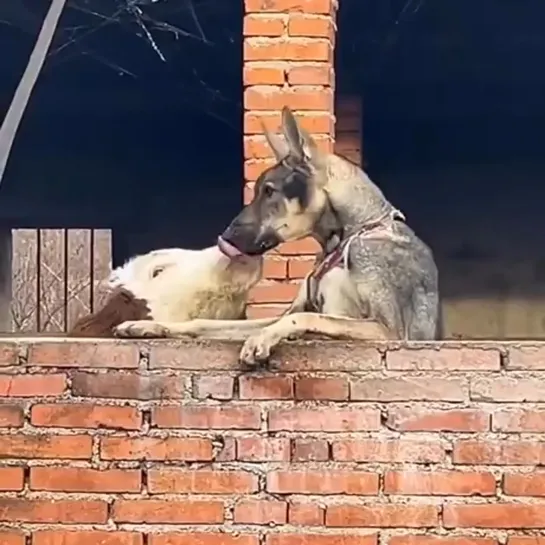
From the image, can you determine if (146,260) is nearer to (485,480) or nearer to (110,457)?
(110,457)

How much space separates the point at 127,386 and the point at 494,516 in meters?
0.97

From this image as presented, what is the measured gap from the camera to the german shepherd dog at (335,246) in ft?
10.2

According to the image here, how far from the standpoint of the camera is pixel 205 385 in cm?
296

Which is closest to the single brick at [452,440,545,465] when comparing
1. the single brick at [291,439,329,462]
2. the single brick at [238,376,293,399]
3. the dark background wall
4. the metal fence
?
the single brick at [291,439,329,462]

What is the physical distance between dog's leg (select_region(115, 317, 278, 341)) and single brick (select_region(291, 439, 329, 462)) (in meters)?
0.31

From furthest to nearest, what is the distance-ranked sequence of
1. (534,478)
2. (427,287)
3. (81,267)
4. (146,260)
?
(81,267)
(146,260)
(427,287)
(534,478)

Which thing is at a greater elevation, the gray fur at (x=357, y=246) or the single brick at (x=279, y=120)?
the single brick at (x=279, y=120)

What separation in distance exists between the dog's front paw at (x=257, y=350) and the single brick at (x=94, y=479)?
1.31 feet

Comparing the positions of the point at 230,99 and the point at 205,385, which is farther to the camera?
the point at 230,99

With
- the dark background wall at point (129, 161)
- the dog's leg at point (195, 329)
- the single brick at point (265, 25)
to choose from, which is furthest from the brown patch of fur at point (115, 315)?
the dark background wall at point (129, 161)

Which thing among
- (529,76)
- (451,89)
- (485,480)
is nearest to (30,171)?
(451,89)

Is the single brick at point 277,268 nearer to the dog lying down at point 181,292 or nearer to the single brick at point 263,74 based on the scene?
the single brick at point 263,74

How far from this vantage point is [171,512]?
2953 millimetres

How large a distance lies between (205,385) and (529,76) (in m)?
3.62
